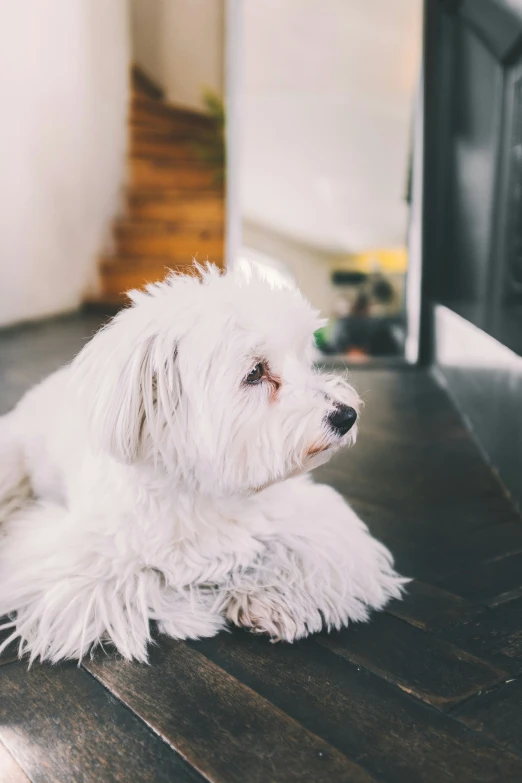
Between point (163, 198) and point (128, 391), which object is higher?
point (163, 198)

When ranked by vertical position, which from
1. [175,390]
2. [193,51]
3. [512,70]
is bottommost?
[175,390]

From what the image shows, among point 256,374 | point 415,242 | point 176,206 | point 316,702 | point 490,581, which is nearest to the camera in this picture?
point 316,702

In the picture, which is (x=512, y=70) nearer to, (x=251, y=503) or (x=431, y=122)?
(x=431, y=122)

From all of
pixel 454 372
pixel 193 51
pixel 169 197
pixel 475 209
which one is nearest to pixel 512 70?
pixel 475 209

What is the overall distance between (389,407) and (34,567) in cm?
166

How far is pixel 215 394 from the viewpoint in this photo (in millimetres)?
982

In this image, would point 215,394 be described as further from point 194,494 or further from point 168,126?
point 168,126

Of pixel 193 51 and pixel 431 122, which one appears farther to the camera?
pixel 193 51

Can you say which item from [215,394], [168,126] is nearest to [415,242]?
[215,394]

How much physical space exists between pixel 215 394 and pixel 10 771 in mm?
488

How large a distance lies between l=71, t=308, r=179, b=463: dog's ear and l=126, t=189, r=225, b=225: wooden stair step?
4935mm

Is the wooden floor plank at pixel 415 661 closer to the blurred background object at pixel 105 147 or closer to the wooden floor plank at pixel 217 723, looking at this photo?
the wooden floor plank at pixel 217 723

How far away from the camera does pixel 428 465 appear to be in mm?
1959

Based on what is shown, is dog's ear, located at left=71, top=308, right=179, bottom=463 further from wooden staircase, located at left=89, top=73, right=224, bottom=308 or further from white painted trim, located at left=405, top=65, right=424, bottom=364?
wooden staircase, located at left=89, top=73, right=224, bottom=308
